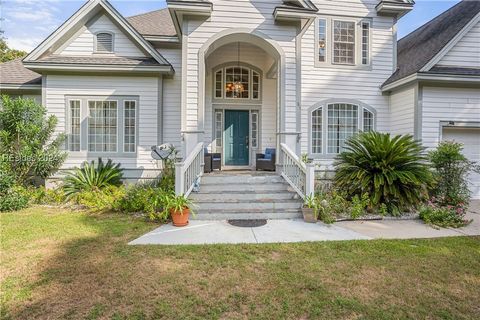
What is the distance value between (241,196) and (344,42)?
277 inches

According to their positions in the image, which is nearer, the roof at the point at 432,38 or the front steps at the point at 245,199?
the front steps at the point at 245,199

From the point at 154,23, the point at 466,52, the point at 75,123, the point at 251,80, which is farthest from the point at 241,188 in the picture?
the point at 466,52

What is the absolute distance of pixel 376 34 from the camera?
390 inches

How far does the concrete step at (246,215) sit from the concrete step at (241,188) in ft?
2.60

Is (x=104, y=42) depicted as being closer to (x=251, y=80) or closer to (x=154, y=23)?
(x=154, y=23)

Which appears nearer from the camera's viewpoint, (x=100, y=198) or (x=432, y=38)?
(x=100, y=198)

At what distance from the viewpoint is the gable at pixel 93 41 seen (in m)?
8.69

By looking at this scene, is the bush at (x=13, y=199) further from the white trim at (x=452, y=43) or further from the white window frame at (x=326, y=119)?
the white trim at (x=452, y=43)

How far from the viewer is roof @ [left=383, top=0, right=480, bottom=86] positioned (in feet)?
28.8

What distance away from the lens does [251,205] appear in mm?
6500

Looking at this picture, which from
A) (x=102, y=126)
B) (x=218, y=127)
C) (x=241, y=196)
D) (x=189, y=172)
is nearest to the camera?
(x=189, y=172)

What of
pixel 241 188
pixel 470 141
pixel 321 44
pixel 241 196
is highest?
pixel 321 44

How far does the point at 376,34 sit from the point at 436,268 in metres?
8.94

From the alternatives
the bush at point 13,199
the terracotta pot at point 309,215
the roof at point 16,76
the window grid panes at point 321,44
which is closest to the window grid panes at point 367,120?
the window grid panes at point 321,44
